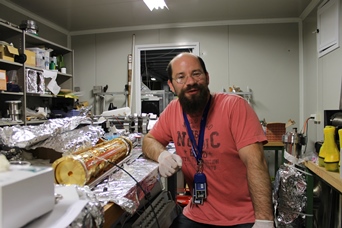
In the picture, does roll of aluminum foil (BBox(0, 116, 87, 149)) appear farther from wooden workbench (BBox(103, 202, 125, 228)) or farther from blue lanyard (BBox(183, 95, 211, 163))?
blue lanyard (BBox(183, 95, 211, 163))

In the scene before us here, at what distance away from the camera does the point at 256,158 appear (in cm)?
119

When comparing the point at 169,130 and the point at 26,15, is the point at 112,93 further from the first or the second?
the point at 169,130

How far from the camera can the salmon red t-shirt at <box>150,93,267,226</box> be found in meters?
1.28

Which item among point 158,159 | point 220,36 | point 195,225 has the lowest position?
point 195,225

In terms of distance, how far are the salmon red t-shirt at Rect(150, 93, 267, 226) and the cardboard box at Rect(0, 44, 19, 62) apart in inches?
91.9

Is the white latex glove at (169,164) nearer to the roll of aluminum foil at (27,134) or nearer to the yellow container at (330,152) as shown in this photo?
the roll of aluminum foil at (27,134)

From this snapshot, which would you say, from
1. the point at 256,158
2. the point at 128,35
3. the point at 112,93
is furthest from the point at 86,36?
the point at 256,158

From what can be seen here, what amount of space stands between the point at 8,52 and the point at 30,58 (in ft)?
1.02

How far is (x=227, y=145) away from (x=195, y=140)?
0.62ft

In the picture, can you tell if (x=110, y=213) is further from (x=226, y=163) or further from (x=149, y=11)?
(x=149, y=11)

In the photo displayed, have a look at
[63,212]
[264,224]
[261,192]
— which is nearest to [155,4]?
[261,192]

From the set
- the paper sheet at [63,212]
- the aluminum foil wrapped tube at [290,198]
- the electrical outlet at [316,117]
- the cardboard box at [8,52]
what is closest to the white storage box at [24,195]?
the paper sheet at [63,212]

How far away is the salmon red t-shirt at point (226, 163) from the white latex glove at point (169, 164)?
16 cm

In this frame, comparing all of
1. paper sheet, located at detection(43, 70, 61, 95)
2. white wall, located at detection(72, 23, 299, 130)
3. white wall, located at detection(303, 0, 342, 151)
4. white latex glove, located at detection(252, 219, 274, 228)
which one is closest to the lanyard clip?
white latex glove, located at detection(252, 219, 274, 228)
